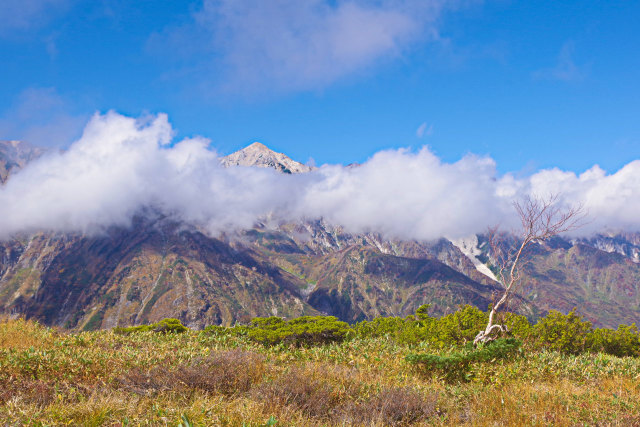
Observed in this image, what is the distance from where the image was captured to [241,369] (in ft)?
33.1

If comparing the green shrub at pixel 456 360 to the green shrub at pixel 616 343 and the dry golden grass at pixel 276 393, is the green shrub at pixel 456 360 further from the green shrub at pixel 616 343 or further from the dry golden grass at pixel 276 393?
the green shrub at pixel 616 343

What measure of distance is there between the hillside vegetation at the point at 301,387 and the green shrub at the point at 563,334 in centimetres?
444

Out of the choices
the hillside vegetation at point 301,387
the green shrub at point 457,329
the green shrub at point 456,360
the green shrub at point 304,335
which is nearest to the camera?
the hillside vegetation at point 301,387

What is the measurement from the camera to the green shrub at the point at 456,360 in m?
12.3

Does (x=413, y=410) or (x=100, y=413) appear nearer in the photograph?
(x=100, y=413)

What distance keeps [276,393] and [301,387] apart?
61 centimetres

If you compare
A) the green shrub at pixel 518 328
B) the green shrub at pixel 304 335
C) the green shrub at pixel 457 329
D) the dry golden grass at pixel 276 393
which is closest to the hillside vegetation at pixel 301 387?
the dry golden grass at pixel 276 393

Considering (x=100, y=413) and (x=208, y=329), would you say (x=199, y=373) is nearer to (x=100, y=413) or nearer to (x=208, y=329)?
(x=100, y=413)

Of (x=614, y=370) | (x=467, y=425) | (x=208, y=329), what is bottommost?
(x=208, y=329)

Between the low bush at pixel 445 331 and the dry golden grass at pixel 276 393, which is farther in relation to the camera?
the low bush at pixel 445 331

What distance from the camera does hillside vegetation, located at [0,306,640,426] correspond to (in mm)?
7070

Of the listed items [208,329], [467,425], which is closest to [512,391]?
[467,425]

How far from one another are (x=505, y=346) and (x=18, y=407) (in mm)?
13602

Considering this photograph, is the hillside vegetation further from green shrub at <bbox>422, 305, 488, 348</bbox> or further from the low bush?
Result: the low bush
